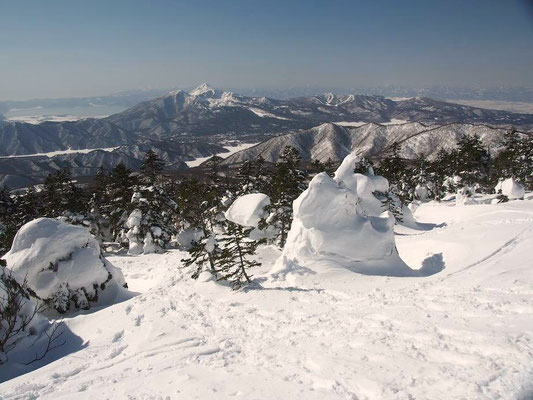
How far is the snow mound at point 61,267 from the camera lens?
58.5ft

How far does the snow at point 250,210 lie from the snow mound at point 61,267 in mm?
10791

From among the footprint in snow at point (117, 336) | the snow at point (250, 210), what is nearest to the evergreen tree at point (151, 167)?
the snow at point (250, 210)

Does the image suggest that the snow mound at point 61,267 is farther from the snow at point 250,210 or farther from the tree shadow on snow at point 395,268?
the tree shadow on snow at point 395,268

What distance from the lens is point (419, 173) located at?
65.6 metres

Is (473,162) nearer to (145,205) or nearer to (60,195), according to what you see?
(145,205)

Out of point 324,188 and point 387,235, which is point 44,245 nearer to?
point 324,188

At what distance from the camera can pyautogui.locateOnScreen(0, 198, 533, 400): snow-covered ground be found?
7.19m

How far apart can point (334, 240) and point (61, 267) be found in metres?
16.2

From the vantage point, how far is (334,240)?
19.1 metres

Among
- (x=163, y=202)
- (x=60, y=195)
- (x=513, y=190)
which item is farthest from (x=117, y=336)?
(x=513, y=190)

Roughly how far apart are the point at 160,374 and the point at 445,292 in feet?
34.9

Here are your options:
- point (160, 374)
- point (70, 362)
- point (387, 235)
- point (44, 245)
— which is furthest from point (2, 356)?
point (387, 235)

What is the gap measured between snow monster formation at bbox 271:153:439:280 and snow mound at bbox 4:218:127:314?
10.8 m

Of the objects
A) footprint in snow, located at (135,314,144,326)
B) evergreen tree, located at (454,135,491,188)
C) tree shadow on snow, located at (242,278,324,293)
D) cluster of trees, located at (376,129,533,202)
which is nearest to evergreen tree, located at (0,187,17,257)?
footprint in snow, located at (135,314,144,326)
